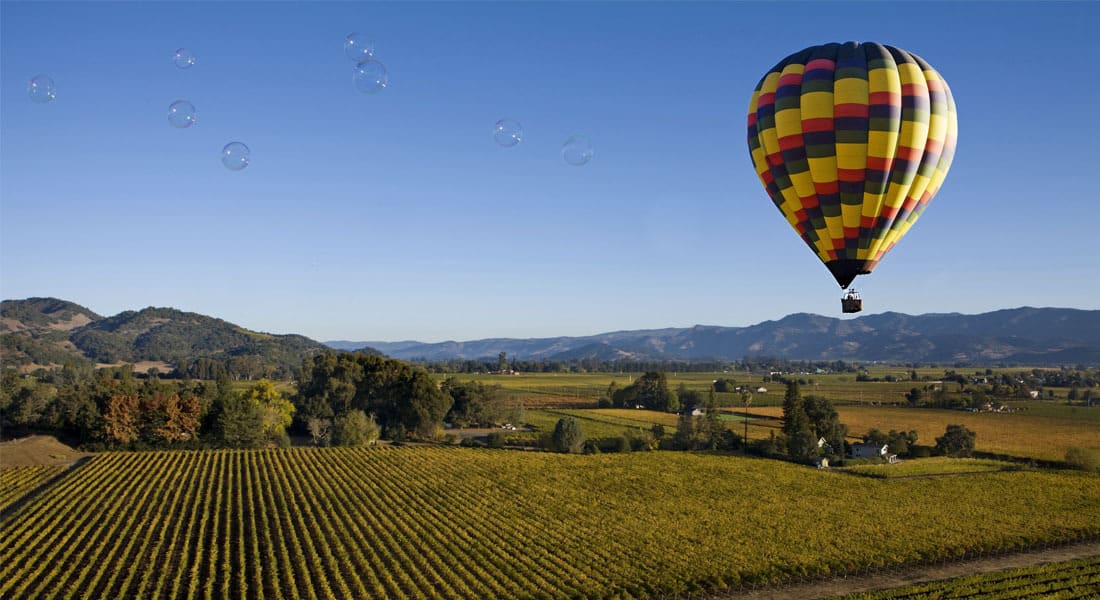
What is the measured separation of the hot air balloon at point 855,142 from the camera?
28.8 metres

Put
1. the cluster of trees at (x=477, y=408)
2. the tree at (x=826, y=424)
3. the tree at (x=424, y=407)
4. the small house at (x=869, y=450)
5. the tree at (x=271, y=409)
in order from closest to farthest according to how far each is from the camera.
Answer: the small house at (x=869, y=450)
the tree at (x=826, y=424)
the tree at (x=271, y=409)
the tree at (x=424, y=407)
the cluster of trees at (x=477, y=408)

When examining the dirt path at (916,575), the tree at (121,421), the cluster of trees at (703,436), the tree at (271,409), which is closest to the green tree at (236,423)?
the tree at (271,409)

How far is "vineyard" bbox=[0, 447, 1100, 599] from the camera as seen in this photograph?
30859 millimetres

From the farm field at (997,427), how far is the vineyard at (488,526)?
45.9 feet

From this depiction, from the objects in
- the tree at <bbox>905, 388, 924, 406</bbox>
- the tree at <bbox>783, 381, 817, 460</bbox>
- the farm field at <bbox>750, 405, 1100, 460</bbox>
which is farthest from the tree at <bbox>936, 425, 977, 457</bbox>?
the tree at <bbox>905, 388, 924, 406</bbox>

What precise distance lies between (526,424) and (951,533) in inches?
2504

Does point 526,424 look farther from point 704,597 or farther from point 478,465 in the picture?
point 704,597

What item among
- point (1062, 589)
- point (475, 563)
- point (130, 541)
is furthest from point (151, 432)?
point (1062, 589)

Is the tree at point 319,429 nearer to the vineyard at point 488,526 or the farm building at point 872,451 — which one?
the vineyard at point 488,526

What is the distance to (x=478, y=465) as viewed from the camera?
62188 mm

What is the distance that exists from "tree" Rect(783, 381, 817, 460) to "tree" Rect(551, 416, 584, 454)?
20124 mm

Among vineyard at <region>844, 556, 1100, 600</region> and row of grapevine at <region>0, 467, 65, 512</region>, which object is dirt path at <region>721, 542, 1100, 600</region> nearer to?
vineyard at <region>844, 556, 1100, 600</region>

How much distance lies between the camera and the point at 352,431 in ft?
Answer: 259

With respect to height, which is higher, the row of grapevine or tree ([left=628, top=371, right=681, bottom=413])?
tree ([left=628, top=371, right=681, bottom=413])
